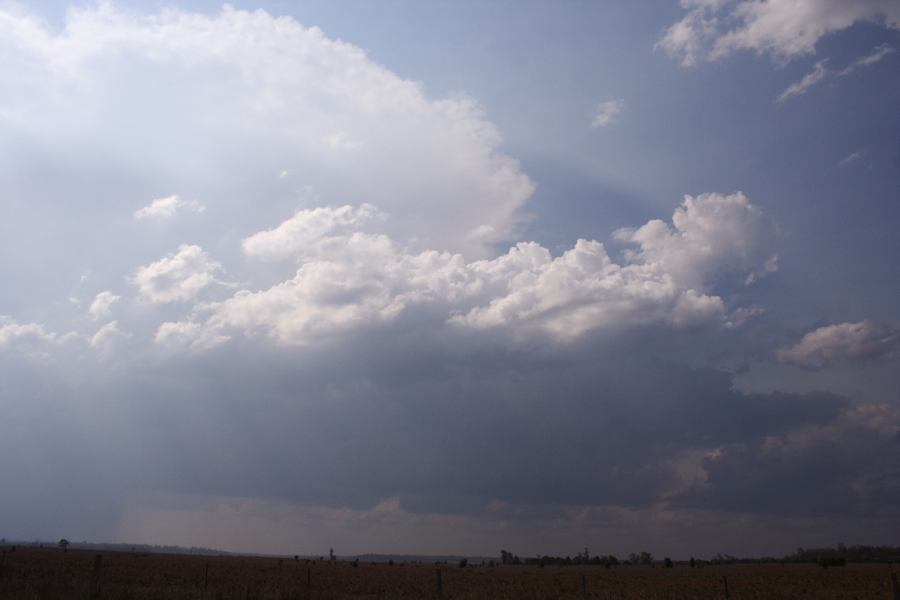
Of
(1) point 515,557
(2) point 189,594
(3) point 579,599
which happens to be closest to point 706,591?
(3) point 579,599

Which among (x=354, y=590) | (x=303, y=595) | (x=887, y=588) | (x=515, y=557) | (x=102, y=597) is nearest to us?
(x=102, y=597)

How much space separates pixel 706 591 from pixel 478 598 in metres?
23.3

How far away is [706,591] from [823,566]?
209 feet

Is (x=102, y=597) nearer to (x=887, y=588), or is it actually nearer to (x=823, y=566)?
(x=887, y=588)

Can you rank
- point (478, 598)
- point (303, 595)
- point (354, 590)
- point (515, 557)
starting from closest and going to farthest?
point (303, 595), point (478, 598), point (354, 590), point (515, 557)

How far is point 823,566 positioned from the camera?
100 metres

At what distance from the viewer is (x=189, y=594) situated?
3058cm

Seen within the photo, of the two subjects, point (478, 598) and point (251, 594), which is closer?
point (251, 594)

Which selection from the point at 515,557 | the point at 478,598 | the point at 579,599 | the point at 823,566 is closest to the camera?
the point at 478,598

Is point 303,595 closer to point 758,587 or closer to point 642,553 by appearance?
point 758,587

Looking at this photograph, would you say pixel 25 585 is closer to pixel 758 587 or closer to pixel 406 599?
pixel 406 599

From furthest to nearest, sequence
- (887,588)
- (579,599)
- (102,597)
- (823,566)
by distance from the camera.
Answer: (823,566) < (887,588) < (579,599) < (102,597)

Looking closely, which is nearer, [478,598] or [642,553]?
[478,598]

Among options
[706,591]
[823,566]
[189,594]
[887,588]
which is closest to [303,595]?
[189,594]
